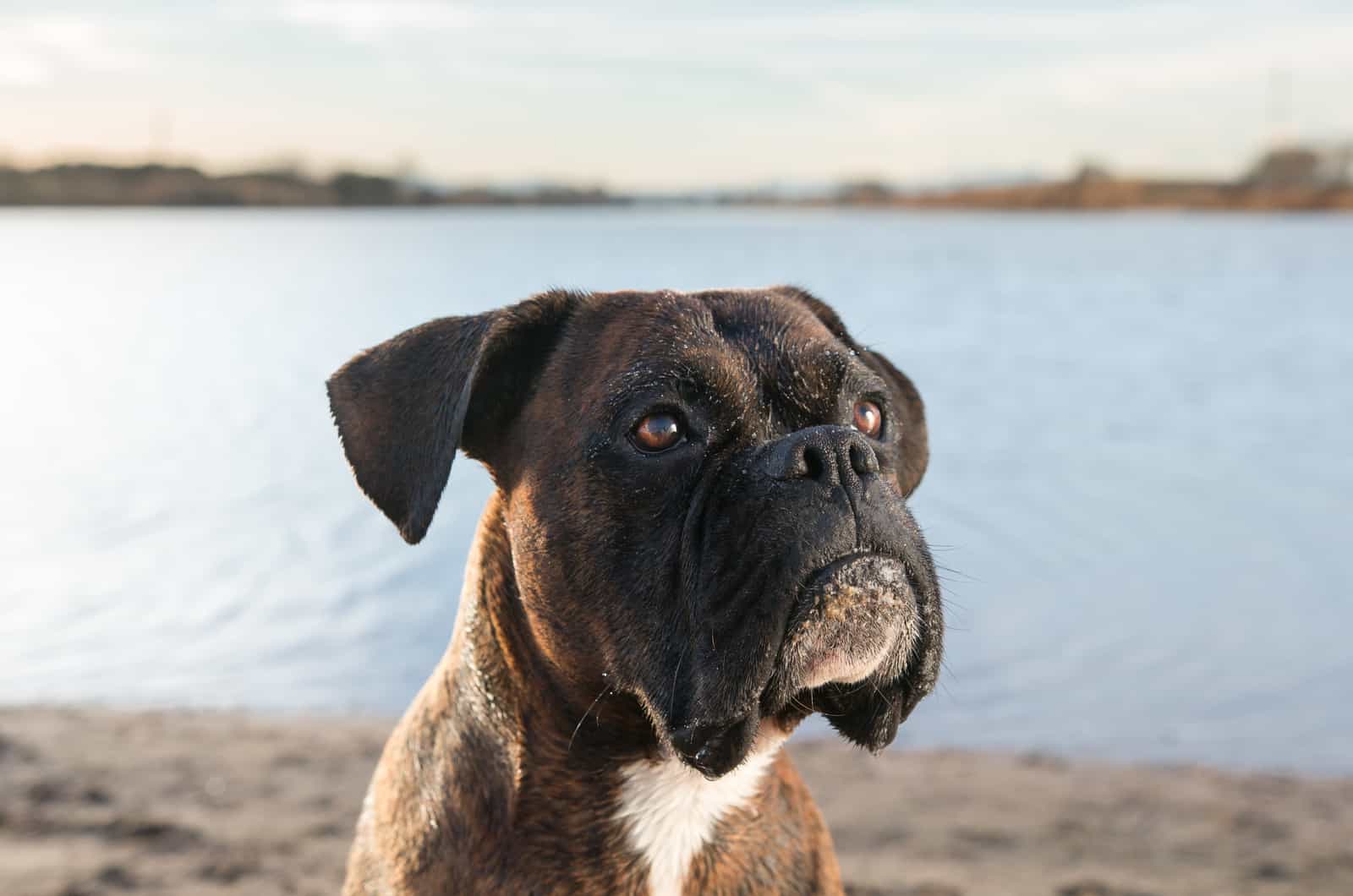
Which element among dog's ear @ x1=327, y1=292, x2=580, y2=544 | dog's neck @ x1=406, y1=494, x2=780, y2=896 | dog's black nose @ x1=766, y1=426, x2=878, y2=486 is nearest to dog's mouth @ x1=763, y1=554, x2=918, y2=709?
dog's black nose @ x1=766, y1=426, x2=878, y2=486

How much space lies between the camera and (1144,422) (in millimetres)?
20172

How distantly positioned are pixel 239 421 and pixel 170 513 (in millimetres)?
6109

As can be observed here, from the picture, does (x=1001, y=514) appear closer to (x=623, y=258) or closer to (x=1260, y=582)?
(x=1260, y=582)

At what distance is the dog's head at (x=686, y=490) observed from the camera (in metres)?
2.89

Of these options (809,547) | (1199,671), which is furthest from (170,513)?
(809,547)

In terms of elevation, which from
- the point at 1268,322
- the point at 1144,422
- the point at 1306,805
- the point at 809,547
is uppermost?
the point at 809,547

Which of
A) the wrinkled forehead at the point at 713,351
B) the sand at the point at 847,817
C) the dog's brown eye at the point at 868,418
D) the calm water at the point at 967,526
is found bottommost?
the calm water at the point at 967,526

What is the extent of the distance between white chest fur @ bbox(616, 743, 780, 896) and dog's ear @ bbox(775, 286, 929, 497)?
921mm

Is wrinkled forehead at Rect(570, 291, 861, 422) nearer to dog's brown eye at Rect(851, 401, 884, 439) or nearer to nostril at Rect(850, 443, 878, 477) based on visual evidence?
dog's brown eye at Rect(851, 401, 884, 439)

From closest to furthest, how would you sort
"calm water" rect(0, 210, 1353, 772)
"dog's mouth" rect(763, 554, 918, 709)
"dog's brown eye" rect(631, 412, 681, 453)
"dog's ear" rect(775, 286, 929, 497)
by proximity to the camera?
"dog's mouth" rect(763, 554, 918, 709) → "dog's brown eye" rect(631, 412, 681, 453) → "dog's ear" rect(775, 286, 929, 497) → "calm water" rect(0, 210, 1353, 772)

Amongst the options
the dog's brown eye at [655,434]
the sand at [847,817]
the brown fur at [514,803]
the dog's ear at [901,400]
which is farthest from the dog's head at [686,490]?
the sand at [847,817]

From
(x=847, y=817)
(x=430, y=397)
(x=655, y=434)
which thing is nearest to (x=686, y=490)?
(x=655, y=434)

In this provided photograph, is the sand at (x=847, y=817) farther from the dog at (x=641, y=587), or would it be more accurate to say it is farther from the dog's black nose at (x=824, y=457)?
the dog's black nose at (x=824, y=457)

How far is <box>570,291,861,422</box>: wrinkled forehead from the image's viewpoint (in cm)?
317
